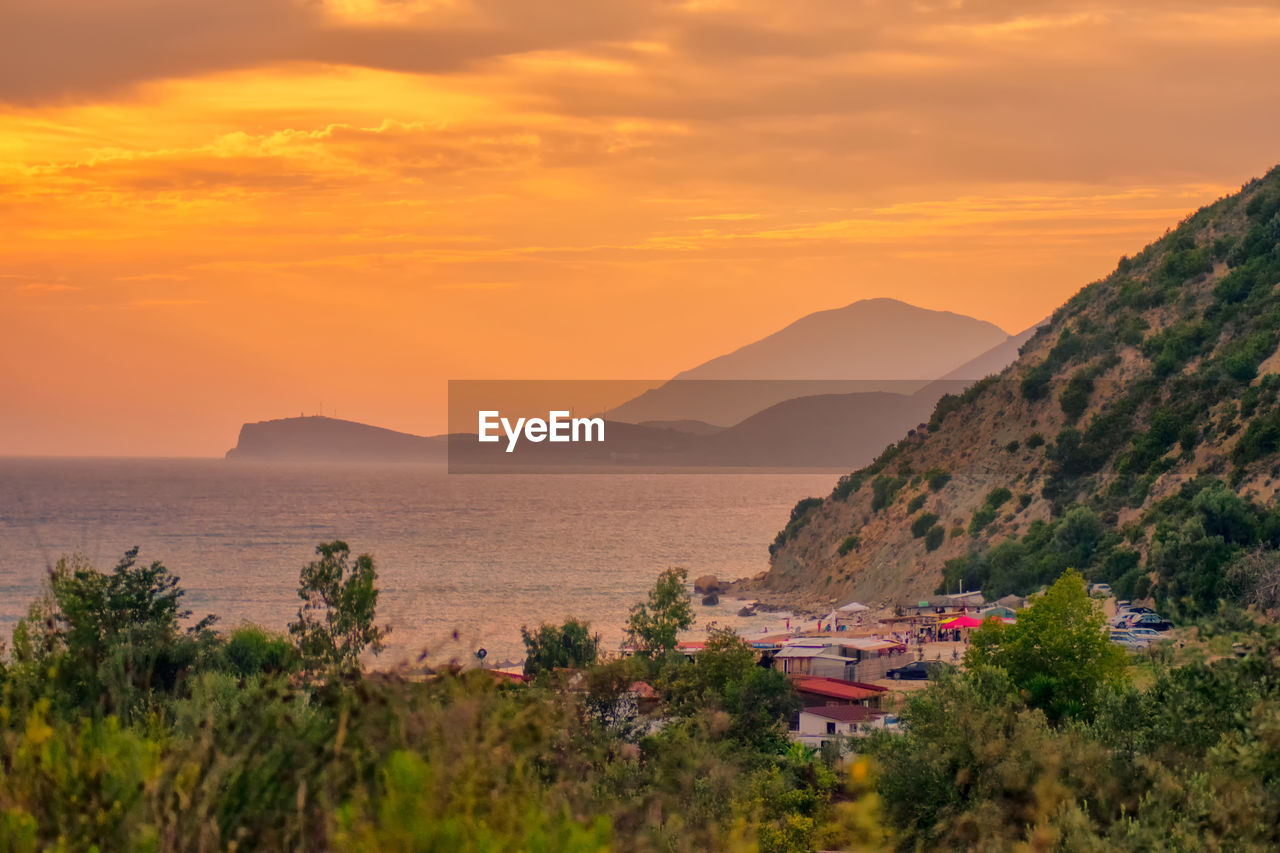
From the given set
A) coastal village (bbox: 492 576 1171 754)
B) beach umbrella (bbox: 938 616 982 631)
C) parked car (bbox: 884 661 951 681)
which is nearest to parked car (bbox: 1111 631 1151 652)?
coastal village (bbox: 492 576 1171 754)

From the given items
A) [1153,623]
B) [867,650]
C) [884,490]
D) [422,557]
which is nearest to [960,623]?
[867,650]

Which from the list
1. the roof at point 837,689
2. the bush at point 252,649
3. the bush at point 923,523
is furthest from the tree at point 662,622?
the bush at point 923,523

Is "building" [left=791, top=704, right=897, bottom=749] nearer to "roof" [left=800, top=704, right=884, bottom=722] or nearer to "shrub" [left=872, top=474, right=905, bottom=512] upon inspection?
"roof" [left=800, top=704, right=884, bottom=722]

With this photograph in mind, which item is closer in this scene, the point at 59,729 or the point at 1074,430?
the point at 59,729

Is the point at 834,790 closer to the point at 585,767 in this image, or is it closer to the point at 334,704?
the point at 585,767

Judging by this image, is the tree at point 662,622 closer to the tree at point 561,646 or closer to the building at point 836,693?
the tree at point 561,646

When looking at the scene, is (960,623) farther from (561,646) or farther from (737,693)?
(737,693)

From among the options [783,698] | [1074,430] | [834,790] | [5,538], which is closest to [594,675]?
[783,698]
